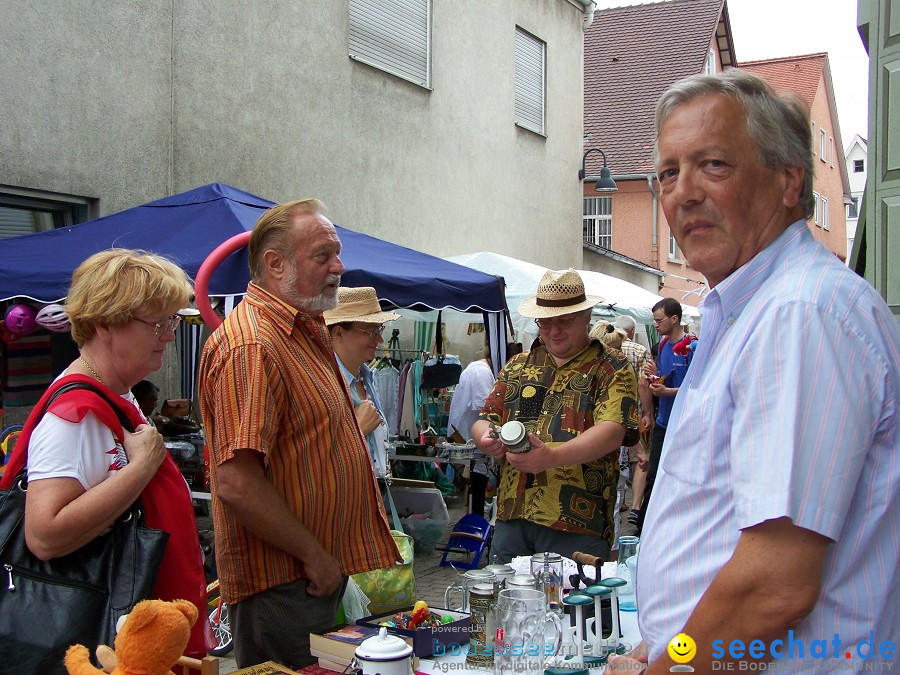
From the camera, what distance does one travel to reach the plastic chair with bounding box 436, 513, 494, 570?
721cm

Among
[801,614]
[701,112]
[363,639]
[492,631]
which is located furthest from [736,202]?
[363,639]

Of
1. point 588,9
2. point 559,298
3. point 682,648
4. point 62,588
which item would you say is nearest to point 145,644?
point 62,588

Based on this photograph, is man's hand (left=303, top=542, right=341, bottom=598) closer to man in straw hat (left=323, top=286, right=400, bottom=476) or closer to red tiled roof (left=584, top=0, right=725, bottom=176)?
man in straw hat (left=323, top=286, right=400, bottom=476)

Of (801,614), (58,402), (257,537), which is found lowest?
(257,537)

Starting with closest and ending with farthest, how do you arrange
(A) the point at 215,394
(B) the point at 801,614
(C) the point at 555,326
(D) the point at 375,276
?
(B) the point at 801,614
(A) the point at 215,394
(C) the point at 555,326
(D) the point at 375,276

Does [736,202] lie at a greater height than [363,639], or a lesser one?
greater

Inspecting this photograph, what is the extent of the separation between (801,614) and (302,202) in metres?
2.11

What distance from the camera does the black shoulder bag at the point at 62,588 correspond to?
6.59 ft

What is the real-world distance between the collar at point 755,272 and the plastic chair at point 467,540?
19.2ft

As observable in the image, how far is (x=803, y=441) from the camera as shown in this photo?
4.01 feet

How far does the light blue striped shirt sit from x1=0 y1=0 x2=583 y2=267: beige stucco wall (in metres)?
6.93

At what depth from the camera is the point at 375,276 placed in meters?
6.12

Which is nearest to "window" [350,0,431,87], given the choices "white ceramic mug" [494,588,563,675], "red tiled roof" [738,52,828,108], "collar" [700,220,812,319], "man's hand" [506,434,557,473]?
"man's hand" [506,434,557,473]

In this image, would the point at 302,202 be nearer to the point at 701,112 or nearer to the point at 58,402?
the point at 58,402
